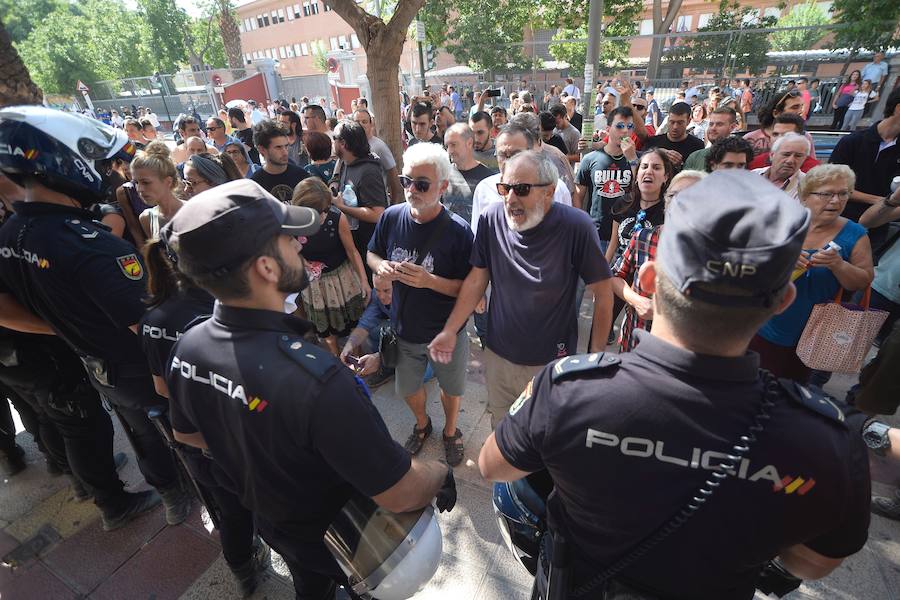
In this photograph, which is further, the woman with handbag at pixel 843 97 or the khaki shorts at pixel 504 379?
the woman with handbag at pixel 843 97

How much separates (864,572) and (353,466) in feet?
9.25

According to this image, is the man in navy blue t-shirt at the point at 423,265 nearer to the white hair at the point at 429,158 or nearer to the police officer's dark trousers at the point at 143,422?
the white hair at the point at 429,158

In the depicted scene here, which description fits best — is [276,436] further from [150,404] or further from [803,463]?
[150,404]

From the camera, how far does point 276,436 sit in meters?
1.31

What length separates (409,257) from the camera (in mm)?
2867

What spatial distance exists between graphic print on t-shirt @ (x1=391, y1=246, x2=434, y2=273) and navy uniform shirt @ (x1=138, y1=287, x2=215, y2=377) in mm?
1265

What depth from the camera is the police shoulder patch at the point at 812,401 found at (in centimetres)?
97

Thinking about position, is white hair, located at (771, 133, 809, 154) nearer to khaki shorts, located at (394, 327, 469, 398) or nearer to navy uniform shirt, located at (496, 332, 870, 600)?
khaki shorts, located at (394, 327, 469, 398)

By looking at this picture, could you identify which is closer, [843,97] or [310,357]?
[310,357]

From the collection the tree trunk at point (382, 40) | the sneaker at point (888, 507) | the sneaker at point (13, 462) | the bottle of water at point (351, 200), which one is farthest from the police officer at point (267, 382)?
the tree trunk at point (382, 40)

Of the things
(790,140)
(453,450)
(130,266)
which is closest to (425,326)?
(453,450)

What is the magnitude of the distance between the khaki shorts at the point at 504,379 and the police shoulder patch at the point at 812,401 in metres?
1.66

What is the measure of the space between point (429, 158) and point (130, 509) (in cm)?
299

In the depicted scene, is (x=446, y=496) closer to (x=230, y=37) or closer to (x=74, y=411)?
(x=74, y=411)
